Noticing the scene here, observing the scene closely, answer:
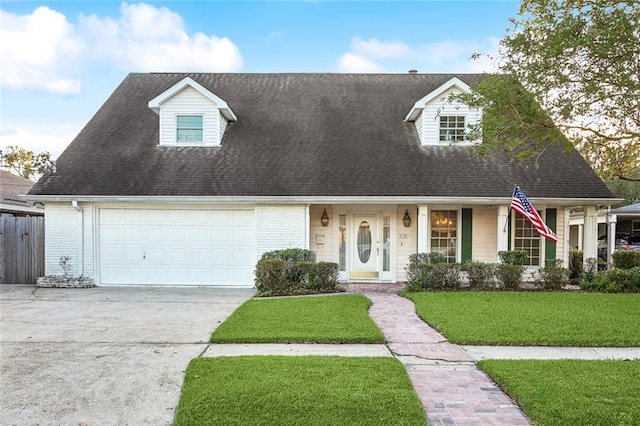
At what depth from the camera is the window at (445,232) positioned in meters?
12.5

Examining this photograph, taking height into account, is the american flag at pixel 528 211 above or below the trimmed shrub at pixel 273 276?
above

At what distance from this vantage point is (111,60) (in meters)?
15.1

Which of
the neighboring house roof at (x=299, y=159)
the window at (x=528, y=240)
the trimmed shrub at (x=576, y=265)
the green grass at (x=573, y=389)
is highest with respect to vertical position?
the neighboring house roof at (x=299, y=159)

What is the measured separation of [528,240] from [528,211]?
2.24 m

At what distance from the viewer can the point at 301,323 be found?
691 centimetres

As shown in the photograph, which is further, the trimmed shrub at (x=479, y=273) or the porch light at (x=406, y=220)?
the porch light at (x=406, y=220)

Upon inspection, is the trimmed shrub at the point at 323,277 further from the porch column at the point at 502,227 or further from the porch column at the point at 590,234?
the porch column at the point at 590,234

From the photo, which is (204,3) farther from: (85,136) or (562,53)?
(562,53)

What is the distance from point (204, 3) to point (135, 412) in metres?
12.2

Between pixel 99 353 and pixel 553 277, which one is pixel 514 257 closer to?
pixel 553 277

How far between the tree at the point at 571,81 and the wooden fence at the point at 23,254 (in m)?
12.7

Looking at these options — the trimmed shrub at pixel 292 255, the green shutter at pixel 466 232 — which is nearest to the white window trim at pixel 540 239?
the green shutter at pixel 466 232

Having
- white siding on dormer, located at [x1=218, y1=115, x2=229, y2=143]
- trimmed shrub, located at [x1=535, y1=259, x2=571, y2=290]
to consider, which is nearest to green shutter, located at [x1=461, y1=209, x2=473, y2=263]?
trimmed shrub, located at [x1=535, y1=259, x2=571, y2=290]

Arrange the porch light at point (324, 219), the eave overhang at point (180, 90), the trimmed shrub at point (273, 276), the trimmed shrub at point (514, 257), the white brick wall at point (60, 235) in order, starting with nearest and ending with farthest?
1. the trimmed shrub at point (273, 276)
2. the trimmed shrub at point (514, 257)
3. the white brick wall at point (60, 235)
4. the porch light at point (324, 219)
5. the eave overhang at point (180, 90)
